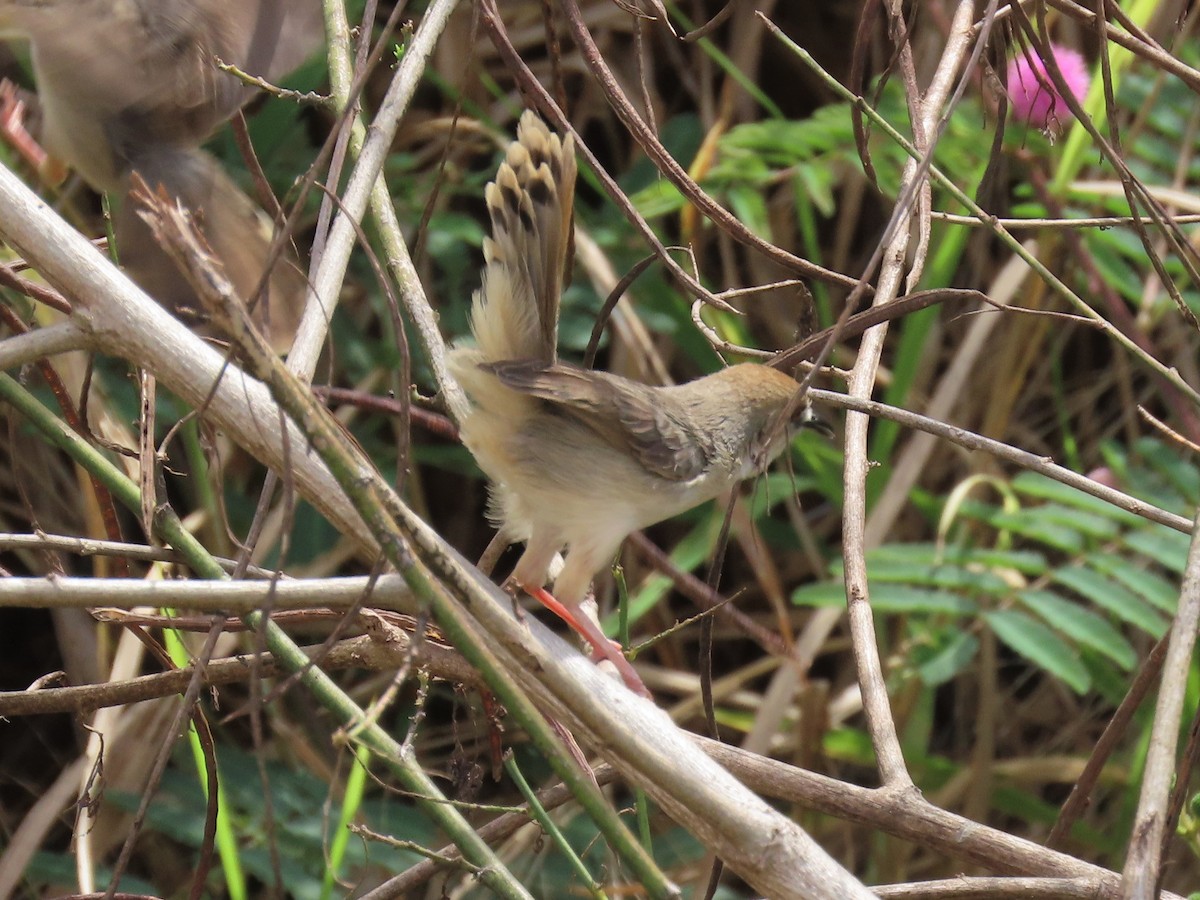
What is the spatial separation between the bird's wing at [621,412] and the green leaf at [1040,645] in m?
1.16

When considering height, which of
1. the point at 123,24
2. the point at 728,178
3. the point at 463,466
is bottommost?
the point at 463,466

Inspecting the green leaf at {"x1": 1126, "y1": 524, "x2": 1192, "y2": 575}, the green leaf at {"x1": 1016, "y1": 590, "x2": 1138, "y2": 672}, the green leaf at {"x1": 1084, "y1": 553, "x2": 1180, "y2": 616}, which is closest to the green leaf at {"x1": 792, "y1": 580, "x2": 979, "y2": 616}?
the green leaf at {"x1": 1016, "y1": 590, "x2": 1138, "y2": 672}

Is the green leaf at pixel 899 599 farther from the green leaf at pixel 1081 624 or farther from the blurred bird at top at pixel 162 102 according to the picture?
the blurred bird at top at pixel 162 102

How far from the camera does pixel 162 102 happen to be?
281 cm

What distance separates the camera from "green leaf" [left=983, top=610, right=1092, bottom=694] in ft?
10.5

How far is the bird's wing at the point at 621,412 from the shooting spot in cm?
231

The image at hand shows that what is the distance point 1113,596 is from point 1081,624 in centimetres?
11

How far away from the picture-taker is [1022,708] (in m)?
4.47

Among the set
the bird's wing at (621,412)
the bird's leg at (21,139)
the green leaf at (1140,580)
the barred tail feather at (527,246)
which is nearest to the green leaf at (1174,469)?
the green leaf at (1140,580)

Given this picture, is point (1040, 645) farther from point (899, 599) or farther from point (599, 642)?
point (599, 642)

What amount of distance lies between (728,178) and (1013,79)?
83 centimetres

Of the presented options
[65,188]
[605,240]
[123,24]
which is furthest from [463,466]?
[123,24]

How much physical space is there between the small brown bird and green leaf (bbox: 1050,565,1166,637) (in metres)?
1.21

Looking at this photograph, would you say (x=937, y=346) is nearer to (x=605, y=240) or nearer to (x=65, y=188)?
(x=605, y=240)
